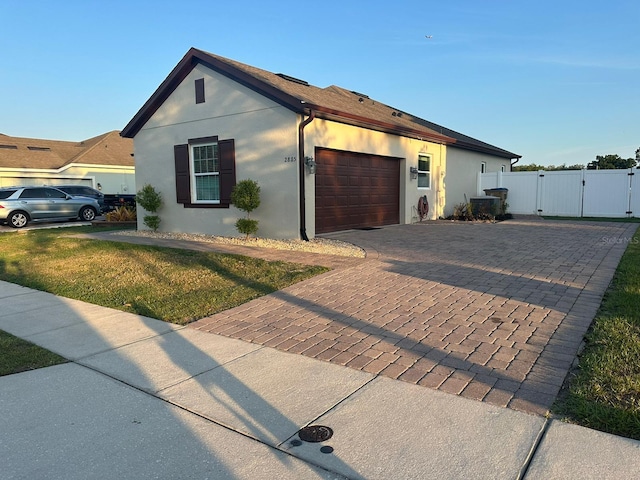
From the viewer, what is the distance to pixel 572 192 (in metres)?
18.8

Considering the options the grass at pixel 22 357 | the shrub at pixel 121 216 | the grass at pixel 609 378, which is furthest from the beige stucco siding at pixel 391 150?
the shrub at pixel 121 216

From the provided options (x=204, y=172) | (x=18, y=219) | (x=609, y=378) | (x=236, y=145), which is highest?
(x=236, y=145)

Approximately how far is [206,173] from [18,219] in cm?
1017

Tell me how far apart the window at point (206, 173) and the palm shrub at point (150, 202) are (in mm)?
1562

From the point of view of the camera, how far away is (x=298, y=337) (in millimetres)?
4516

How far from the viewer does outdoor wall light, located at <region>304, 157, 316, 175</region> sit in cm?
1115

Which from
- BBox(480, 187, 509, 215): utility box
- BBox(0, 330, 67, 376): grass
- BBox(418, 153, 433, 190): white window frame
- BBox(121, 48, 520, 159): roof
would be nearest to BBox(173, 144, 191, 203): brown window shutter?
BBox(121, 48, 520, 159): roof

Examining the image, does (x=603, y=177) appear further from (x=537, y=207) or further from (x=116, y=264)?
(x=116, y=264)

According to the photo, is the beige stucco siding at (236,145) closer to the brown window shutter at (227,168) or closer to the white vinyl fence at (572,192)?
the brown window shutter at (227,168)

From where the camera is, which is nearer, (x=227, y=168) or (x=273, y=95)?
(x=273, y=95)

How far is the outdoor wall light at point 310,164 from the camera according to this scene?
11.1 m

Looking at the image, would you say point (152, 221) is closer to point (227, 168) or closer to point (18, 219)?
point (227, 168)

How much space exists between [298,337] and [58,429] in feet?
7.29

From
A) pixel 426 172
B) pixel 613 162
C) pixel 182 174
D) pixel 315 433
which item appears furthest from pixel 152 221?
pixel 613 162
